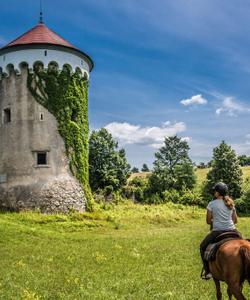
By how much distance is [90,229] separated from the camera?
27.1m

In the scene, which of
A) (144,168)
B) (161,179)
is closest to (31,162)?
(161,179)

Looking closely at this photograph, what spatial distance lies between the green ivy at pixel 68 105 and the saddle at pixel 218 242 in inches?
890

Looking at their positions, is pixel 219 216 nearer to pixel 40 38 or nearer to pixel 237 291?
pixel 237 291

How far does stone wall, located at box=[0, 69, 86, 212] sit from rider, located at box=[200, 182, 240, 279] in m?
21.6

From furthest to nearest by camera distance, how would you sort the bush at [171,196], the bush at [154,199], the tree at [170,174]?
the tree at [170,174]
the bush at [171,196]
the bush at [154,199]

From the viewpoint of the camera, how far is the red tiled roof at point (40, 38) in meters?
31.2

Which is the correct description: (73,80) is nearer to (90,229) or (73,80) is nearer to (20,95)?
(20,95)

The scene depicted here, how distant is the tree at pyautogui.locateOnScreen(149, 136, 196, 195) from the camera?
2215 inches

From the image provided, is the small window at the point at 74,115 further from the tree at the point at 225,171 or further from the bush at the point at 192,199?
the tree at the point at 225,171

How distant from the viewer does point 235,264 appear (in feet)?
28.1

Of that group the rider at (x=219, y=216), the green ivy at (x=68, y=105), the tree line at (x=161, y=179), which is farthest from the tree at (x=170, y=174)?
the rider at (x=219, y=216)

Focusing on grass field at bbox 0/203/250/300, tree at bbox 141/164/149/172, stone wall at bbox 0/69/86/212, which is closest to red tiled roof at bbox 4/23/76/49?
stone wall at bbox 0/69/86/212

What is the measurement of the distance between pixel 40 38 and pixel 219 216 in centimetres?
2501

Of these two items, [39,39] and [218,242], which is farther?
[39,39]
